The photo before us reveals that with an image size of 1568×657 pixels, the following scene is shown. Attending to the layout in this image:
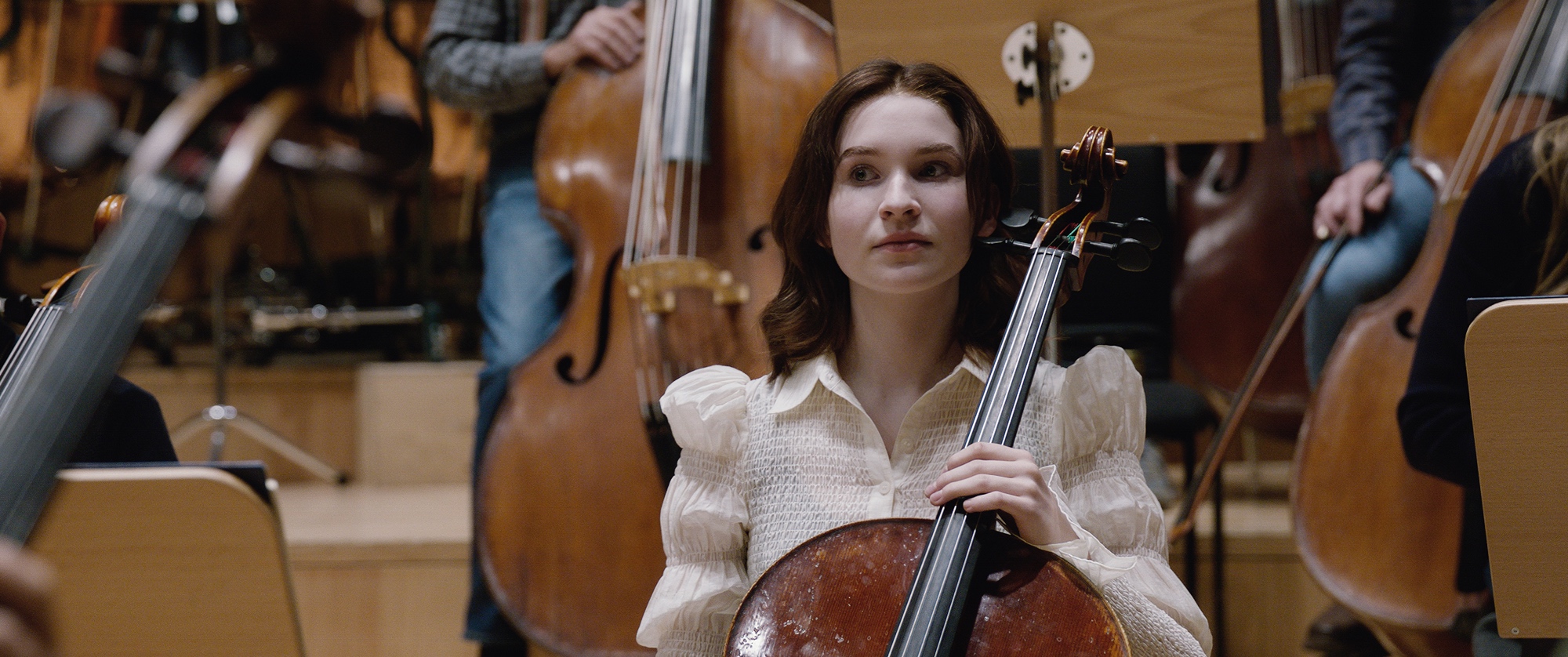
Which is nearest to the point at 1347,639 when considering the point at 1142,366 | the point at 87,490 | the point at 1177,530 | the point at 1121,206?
the point at 1177,530

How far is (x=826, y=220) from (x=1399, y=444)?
92cm

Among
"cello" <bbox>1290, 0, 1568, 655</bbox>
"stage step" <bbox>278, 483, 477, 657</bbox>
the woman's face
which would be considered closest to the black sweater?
"cello" <bbox>1290, 0, 1568, 655</bbox>

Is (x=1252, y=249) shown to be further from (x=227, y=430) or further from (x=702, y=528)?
(x=227, y=430)

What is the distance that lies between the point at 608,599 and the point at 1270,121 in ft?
5.13

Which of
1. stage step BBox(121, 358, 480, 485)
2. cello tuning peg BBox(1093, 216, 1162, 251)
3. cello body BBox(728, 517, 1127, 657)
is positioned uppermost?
cello tuning peg BBox(1093, 216, 1162, 251)

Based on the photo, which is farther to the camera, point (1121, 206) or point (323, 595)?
point (1121, 206)

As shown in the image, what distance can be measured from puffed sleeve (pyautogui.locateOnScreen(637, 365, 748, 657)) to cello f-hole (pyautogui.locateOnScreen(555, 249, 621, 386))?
0.47 metres

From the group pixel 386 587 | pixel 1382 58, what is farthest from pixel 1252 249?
pixel 386 587

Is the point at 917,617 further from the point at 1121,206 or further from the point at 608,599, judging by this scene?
the point at 1121,206

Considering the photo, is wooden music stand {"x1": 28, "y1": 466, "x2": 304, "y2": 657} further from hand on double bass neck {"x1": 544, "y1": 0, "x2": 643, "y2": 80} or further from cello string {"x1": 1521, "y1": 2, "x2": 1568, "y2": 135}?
cello string {"x1": 1521, "y1": 2, "x2": 1568, "y2": 135}

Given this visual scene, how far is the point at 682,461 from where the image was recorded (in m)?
1.15

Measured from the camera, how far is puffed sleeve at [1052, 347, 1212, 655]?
3.23ft

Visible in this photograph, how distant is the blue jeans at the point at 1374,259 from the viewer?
5.99 ft

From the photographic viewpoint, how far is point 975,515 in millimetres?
930
